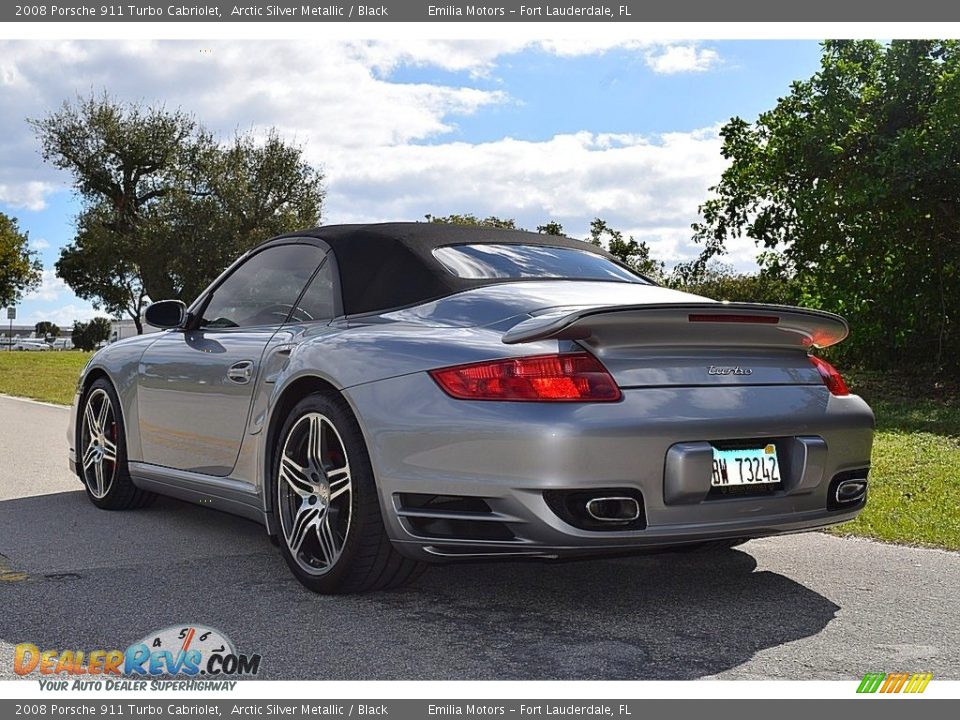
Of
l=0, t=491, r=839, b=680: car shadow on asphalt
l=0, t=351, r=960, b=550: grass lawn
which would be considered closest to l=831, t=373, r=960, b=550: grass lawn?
l=0, t=351, r=960, b=550: grass lawn

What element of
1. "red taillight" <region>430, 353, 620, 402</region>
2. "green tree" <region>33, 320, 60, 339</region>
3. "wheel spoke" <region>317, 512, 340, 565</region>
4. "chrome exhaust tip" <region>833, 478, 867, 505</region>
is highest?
"red taillight" <region>430, 353, 620, 402</region>

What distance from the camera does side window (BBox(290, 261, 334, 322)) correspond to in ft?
15.5

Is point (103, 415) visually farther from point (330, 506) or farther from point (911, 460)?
point (911, 460)

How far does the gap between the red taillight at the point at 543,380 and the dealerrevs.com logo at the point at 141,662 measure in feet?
3.70

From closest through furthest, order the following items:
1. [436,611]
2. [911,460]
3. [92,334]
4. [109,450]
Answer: [436,611]
[109,450]
[911,460]
[92,334]

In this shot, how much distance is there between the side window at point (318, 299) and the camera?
4.72 m

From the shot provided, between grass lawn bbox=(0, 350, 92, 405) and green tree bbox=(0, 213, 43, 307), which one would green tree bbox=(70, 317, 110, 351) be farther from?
grass lawn bbox=(0, 350, 92, 405)

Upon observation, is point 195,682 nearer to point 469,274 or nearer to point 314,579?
point 314,579

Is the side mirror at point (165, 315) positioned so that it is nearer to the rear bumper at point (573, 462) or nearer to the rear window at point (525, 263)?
the rear window at point (525, 263)

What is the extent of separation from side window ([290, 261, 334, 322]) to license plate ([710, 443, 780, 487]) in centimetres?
181

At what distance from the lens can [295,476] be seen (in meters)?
4.43

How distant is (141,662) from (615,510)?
158cm
